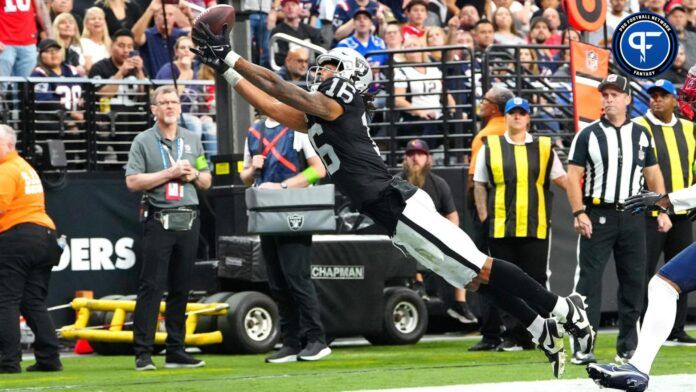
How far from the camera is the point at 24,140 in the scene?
45.5 feet

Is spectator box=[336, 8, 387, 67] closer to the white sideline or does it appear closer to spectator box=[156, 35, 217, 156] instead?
spectator box=[156, 35, 217, 156]

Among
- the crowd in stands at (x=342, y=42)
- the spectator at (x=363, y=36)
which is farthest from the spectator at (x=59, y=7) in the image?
the spectator at (x=363, y=36)

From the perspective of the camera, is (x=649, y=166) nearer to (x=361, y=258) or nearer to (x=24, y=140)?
(x=361, y=258)

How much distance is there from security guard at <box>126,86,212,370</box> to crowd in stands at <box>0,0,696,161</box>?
8.24 ft

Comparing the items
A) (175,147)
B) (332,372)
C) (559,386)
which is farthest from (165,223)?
(559,386)

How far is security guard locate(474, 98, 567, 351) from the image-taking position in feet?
37.7

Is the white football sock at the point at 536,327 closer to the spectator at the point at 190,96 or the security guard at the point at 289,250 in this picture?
the security guard at the point at 289,250

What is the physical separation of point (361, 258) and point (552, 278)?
2664mm

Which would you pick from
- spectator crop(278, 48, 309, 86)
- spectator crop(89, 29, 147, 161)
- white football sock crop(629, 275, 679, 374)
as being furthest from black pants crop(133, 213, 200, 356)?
spectator crop(278, 48, 309, 86)

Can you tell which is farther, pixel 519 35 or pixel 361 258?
pixel 519 35

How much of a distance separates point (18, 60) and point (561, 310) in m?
8.00

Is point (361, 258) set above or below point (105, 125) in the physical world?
below

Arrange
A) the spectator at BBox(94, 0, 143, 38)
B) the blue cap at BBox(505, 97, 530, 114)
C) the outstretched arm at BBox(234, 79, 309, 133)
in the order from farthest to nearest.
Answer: the spectator at BBox(94, 0, 143, 38) → the blue cap at BBox(505, 97, 530, 114) → the outstretched arm at BBox(234, 79, 309, 133)

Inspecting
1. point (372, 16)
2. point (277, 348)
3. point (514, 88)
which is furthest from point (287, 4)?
point (277, 348)
